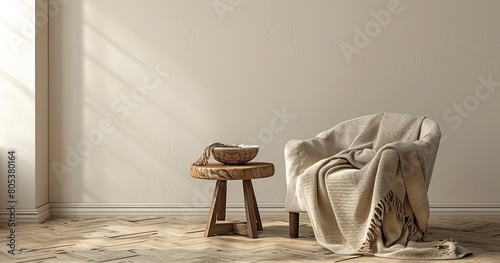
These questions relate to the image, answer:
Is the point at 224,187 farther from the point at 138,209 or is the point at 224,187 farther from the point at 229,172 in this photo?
the point at 138,209

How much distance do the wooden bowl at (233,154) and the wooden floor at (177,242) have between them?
0.44 metres

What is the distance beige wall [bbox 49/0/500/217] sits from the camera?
15.4 feet

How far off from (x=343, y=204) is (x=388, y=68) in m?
1.45

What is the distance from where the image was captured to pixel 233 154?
3.93m

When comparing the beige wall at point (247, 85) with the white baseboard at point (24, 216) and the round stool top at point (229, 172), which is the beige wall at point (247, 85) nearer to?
the white baseboard at point (24, 216)

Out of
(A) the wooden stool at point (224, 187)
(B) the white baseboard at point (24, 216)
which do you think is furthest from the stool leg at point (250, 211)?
(B) the white baseboard at point (24, 216)

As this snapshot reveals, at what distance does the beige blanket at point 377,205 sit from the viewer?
11.3 feet

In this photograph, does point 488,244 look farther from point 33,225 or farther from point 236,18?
point 33,225

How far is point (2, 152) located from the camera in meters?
4.56

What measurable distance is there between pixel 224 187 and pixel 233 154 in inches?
9.0

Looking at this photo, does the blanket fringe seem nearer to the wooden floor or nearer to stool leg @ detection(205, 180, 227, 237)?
the wooden floor

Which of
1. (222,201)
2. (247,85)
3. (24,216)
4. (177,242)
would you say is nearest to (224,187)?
(222,201)

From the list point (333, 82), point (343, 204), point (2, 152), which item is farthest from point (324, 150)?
point (2, 152)

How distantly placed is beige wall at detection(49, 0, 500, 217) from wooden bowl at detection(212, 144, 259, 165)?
0.78 m
